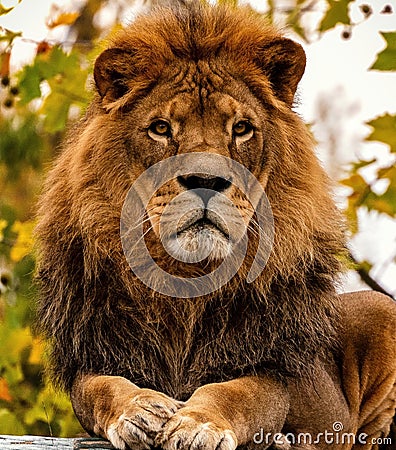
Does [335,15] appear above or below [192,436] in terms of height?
above

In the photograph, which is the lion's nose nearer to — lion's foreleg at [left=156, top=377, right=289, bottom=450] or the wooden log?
lion's foreleg at [left=156, top=377, right=289, bottom=450]

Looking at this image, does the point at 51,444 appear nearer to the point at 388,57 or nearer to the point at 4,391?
the point at 388,57

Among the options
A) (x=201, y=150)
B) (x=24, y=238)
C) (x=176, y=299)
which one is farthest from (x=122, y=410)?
(x=24, y=238)

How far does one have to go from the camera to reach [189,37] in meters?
5.00

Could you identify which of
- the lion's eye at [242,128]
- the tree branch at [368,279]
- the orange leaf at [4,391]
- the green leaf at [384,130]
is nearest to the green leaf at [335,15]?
the green leaf at [384,130]

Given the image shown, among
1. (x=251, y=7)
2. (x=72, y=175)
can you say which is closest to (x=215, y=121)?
(x=72, y=175)

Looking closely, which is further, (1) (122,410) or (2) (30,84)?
(2) (30,84)

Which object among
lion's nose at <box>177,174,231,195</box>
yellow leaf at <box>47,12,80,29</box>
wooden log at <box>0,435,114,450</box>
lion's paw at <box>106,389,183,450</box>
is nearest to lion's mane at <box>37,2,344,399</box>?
wooden log at <box>0,435,114,450</box>

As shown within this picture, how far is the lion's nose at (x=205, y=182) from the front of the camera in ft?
14.5

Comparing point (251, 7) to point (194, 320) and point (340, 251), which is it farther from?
point (194, 320)

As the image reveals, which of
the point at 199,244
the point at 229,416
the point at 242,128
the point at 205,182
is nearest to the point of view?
the point at 229,416

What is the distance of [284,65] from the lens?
5.12 metres

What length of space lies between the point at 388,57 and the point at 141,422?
234 centimetres

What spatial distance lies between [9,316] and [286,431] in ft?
9.07
